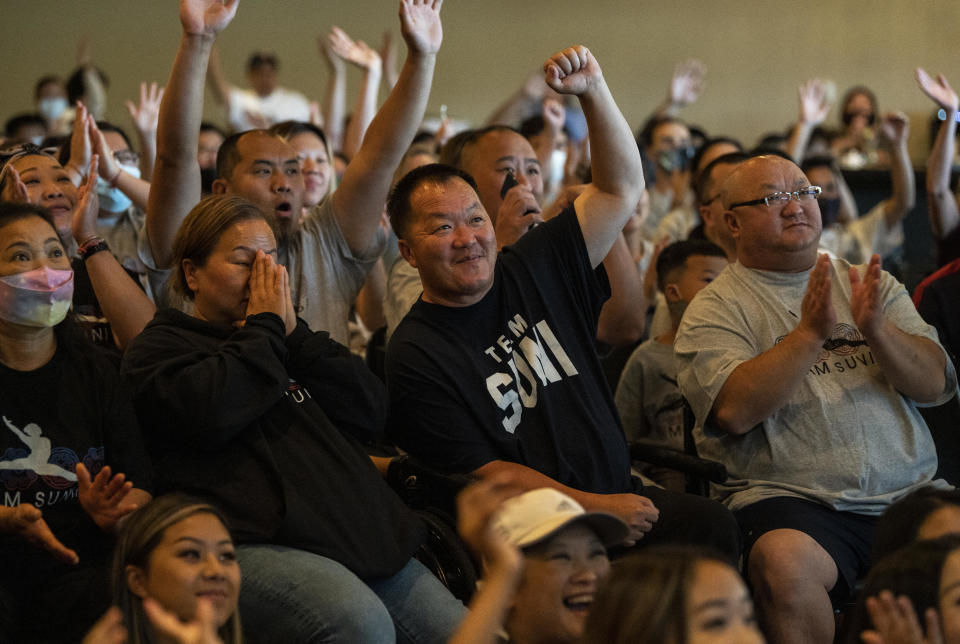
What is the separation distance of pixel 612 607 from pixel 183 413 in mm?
922

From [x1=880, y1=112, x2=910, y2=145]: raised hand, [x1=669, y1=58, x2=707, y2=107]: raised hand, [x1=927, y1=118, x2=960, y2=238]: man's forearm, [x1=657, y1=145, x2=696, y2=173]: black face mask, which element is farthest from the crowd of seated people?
[x1=669, y1=58, x2=707, y2=107]: raised hand

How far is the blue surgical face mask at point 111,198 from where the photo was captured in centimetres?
332

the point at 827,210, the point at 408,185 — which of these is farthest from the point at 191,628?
the point at 827,210

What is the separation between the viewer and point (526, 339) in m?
2.50

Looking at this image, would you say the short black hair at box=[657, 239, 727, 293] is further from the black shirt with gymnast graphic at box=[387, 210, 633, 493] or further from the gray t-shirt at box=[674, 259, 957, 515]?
the black shirt with gymnast graphic at box=[387, 210, 633, 493]

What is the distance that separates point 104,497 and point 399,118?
45.2 inches

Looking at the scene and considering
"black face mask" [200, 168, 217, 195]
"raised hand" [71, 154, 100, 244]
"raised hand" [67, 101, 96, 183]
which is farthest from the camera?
"black face mask" [200, 168, 217, 195]

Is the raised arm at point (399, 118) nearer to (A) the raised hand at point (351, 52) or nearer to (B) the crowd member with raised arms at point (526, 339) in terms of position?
(B) the crowd member with raised arms at point (526, 339)

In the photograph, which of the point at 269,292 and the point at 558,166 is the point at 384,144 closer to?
the point at 269,292

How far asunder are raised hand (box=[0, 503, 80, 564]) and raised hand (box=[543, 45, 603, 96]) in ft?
4.45

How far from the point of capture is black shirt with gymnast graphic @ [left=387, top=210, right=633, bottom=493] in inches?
95.0

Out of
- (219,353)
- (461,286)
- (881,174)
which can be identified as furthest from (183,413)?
(881,174)

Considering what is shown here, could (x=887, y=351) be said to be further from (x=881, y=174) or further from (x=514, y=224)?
(x=881, y=174)

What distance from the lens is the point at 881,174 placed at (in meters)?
6.15
